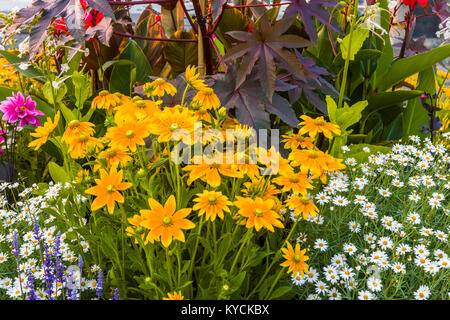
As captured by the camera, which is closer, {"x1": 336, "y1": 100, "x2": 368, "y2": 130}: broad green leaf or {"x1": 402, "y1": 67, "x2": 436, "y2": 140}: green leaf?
{"x1": 336, "y1": 100, "x2": 368, "y2": 130}: broad green leaf

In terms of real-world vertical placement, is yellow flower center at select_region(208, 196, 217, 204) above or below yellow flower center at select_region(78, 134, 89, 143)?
below

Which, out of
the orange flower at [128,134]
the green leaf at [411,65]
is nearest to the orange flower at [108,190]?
the orange flower at [128,134]

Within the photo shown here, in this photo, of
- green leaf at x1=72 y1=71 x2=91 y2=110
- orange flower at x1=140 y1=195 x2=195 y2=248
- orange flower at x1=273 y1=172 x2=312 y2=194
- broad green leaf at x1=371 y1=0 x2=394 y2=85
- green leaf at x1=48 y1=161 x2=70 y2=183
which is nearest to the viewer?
orange flower at x1=140 y1=195 x2=195 y2=248

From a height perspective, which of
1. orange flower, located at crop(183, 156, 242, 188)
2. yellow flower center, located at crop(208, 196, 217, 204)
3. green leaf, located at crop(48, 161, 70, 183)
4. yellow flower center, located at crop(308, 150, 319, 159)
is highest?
yellow flower center, located at crop(308, 150, 319, 159)

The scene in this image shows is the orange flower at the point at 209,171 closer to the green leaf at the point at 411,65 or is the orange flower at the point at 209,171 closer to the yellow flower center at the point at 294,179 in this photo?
the yellow flower center at the point at 294,179

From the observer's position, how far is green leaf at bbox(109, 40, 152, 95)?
1428 millimetres

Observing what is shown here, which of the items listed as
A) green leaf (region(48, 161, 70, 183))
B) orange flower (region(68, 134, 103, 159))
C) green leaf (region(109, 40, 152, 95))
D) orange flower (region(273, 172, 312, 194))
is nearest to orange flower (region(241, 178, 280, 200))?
orange flower (region(273, 172, 312, 194))

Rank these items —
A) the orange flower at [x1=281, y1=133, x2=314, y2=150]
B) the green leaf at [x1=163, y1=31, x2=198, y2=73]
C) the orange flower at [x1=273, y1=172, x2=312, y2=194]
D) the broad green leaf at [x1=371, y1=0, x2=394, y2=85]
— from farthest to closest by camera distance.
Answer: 1. the broad green leaf at [x1=371, y1=0, x2=394, y2=85]
2. the green leaf at [x1=163, y1=31, x2=198, y2=73]
3. the orange flower at [x1=281, y1=133, x2=314, y2=150]
4. the orange flower at [x1=273, y1=172, x2=312, y2=194]

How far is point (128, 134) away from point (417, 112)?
1372mm

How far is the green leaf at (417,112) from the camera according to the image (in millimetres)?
1635

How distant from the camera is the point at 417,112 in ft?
5.38

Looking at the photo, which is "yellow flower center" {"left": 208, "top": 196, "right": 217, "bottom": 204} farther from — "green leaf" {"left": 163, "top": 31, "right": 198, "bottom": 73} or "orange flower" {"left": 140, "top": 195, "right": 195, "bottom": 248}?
"green leaf" {"left": 163, "top": 31, "right": 198, "bottom": 73}

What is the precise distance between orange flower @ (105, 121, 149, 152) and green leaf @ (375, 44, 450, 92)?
116 cm
